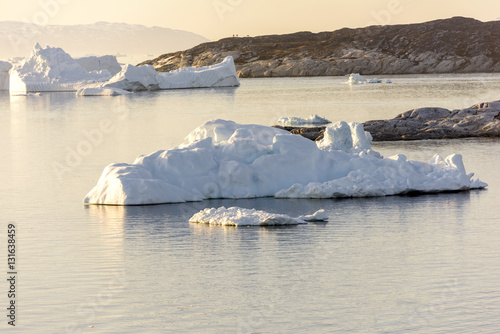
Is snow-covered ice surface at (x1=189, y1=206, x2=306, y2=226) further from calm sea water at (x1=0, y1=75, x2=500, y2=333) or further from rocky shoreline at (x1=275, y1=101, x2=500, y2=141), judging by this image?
rocky shoreline at (x1=275, y1=101, x2=500, y2=141)

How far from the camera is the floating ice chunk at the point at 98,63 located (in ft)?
304

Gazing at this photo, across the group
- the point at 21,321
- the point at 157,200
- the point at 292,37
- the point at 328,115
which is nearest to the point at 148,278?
the point at 21,321

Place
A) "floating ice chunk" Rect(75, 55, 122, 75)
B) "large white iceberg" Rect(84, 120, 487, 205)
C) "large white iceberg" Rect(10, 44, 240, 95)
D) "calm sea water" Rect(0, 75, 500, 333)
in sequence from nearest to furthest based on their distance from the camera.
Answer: "calm sea water" Rect(0, 75, 500, 333)
"large white iceberg" Rect(84, 120, 487, 205)
"large white iceberg" Rect(10, 44, 240, 95)
"floating ice chunk" Rect(75, 55, 122, 75)

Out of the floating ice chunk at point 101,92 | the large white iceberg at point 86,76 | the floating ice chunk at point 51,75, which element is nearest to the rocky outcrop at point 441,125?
the floating ice chunk at point 101,92

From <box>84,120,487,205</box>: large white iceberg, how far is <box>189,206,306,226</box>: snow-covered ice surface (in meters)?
2.42

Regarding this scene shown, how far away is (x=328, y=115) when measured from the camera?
48438 mm

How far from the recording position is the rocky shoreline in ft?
109

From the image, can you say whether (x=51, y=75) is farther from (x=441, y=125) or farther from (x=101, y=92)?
(x=441, y=125)

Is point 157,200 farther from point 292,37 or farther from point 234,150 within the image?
point 292,37

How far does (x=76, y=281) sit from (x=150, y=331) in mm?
2967

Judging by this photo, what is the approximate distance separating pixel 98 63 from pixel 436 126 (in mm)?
65765

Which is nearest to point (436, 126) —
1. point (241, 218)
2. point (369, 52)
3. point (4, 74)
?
point (241, 218)

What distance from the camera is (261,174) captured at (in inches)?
766

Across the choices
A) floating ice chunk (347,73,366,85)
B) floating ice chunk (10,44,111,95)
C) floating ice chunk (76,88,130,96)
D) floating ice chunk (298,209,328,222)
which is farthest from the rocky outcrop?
floating ice chunk (347,73,366,85)
